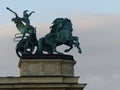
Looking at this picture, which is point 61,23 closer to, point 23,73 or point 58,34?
point 58,34

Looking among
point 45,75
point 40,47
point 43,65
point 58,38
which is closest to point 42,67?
point 43,65

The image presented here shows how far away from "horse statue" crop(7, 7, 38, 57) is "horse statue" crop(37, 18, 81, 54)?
607mm

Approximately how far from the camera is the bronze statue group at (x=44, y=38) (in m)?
45.3

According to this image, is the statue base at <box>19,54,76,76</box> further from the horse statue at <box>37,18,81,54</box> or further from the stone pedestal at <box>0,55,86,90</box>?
the horse statue at <box>37,18,81,54</box>

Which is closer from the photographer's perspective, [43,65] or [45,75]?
[45,75]

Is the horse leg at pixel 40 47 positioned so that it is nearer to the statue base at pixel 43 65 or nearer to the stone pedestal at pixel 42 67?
the statue base at pixel 43 65

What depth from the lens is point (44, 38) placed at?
45625 mm

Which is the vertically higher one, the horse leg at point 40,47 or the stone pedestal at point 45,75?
the horse leg at point 40,47

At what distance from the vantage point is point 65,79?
146ft

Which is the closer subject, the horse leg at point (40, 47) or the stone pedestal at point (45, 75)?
the stone pedestal at point (45, 75)

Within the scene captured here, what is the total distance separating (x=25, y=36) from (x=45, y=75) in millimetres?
3126

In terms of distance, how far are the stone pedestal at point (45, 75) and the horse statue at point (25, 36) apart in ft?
2.76

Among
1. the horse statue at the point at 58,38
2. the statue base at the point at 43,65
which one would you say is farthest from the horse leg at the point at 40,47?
the statue base at the point at 43,65

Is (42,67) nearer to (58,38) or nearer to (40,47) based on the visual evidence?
(40,47)
